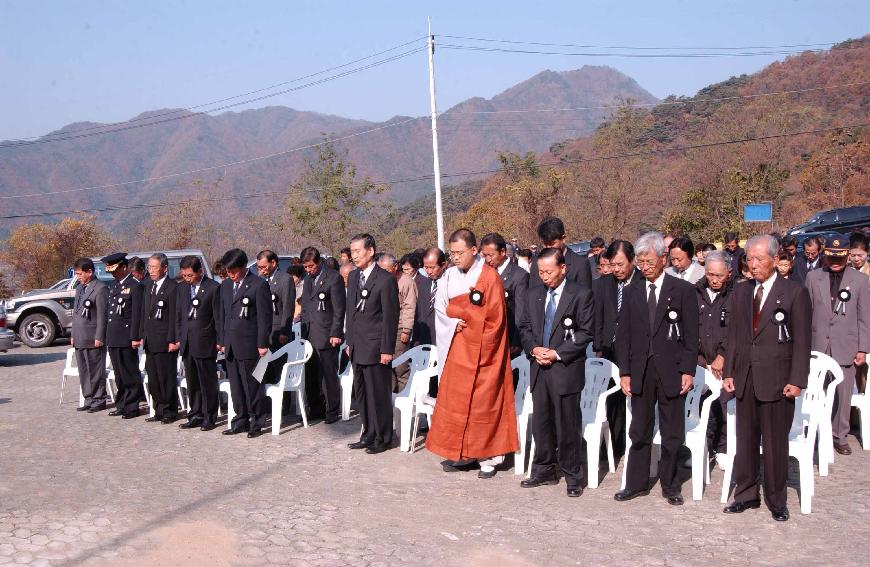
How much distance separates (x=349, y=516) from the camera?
621cm

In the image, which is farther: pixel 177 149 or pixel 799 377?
pixel 177 149

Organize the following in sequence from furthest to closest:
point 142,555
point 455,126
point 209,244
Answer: point 455,126 → point 209,244 → point 142,555

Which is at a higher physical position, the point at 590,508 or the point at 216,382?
the point at 216,382

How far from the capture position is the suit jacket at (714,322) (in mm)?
7539

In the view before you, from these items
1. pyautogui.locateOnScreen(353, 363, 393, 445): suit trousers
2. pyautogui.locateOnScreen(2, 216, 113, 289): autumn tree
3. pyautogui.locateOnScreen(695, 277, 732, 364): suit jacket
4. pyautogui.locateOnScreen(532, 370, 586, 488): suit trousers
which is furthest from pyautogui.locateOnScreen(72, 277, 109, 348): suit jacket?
pyautogui.locateOnScreen(2, 216, 113, 289): autumn tree

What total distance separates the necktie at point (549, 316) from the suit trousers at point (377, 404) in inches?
78.6

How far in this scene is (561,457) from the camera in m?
6.86

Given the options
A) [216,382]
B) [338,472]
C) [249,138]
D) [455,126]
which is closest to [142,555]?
[338,472]

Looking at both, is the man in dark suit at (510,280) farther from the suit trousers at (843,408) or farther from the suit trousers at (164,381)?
the suit trousers at (164,381)

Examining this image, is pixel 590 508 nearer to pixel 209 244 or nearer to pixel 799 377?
pixel 799 377

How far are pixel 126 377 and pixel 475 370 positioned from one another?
5.12m

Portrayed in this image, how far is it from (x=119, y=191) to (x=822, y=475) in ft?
460

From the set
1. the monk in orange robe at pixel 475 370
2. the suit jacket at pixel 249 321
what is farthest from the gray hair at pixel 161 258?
the monk in orange robe at pixel 475 370

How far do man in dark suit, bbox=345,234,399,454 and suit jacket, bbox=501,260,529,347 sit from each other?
112 centimetres
